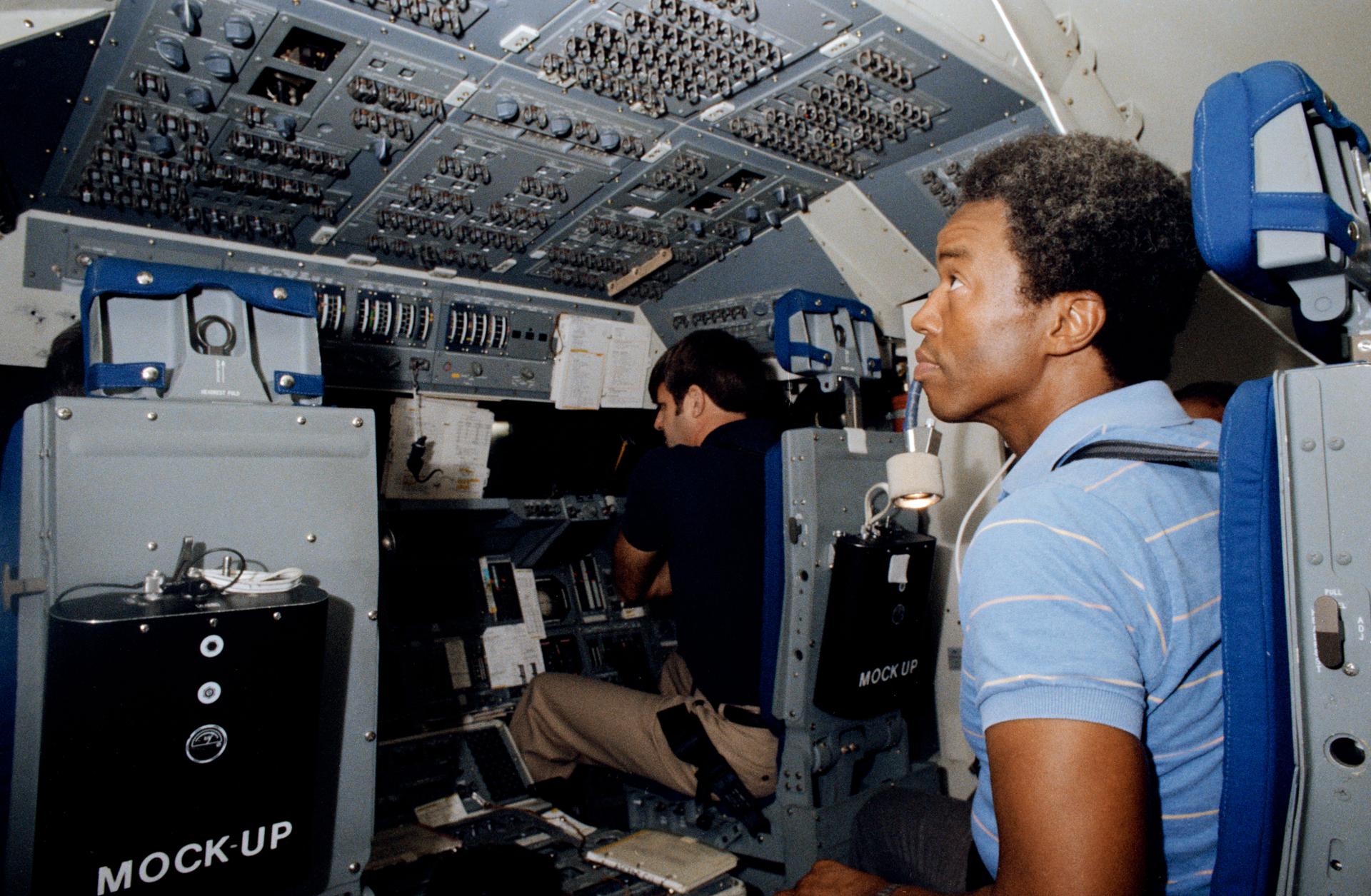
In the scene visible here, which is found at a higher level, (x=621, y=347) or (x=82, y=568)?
(x=621, y=347)

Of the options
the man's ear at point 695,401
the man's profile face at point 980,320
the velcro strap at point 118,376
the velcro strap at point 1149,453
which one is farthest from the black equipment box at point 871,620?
the velcro strap at point 118,376

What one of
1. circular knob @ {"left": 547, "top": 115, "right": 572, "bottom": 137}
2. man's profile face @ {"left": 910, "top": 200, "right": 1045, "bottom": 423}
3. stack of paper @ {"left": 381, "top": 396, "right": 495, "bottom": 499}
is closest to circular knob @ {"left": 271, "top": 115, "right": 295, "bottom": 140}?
circular knob @ {"left": 547, "top": 115, "right": 572, "bottom": 137}

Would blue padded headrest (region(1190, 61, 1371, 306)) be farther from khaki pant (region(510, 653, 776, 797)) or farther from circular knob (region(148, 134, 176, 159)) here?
circular knob (region(148, 134, 176, 159))

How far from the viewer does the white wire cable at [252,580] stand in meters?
1.41

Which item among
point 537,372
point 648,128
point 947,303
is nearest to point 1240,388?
point 947,303

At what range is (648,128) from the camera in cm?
258

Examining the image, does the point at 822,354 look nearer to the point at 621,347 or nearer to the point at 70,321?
the point at 621,347

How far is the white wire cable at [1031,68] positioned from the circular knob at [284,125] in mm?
1995

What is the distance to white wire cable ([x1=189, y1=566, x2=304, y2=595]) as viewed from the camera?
1.41m

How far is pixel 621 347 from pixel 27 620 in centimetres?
304

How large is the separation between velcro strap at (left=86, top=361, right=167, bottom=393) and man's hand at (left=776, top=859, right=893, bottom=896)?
1.47 meters

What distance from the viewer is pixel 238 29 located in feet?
6.22

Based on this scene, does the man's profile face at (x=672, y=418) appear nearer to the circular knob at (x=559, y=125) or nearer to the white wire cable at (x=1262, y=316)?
the circular knob at (x=559, y=125)

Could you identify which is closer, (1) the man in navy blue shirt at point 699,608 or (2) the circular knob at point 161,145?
(2) the circular knob at point 161,145
